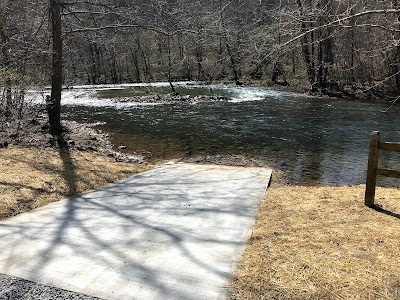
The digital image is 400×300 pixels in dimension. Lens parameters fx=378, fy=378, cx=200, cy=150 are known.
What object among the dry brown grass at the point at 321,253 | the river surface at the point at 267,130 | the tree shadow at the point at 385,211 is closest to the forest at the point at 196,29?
the tree shadow at the point at 385,211

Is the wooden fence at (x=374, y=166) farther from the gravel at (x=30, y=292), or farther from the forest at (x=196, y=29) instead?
the gravel at (x=30, y=292)

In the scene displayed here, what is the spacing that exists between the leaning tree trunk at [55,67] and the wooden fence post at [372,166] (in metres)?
8.58

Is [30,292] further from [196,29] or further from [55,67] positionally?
[55,67]

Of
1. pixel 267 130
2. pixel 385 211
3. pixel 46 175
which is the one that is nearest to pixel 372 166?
pixel 385 211

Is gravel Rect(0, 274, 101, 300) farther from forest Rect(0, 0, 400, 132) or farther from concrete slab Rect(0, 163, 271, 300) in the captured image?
forest Rect(0, 0, 400, 132)

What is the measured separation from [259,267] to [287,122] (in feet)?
51.9

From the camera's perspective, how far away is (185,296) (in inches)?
137

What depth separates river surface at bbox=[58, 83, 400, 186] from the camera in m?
12.0

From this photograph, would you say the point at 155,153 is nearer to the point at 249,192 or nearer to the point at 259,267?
the point at 249,192

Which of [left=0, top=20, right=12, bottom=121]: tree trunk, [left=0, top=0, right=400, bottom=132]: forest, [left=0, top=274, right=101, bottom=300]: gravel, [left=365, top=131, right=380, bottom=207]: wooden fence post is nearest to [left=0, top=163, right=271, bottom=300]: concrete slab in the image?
[left=0, top=274, right=101, bottom=300]: gravel

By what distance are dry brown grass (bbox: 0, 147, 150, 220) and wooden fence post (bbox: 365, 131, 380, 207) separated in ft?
17.2

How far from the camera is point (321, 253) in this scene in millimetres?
4266

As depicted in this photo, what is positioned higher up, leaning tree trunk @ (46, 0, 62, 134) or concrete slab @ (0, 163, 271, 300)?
leaning tree trunk @ (46, 0, 62, 134)

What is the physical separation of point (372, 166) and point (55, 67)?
954 cm
